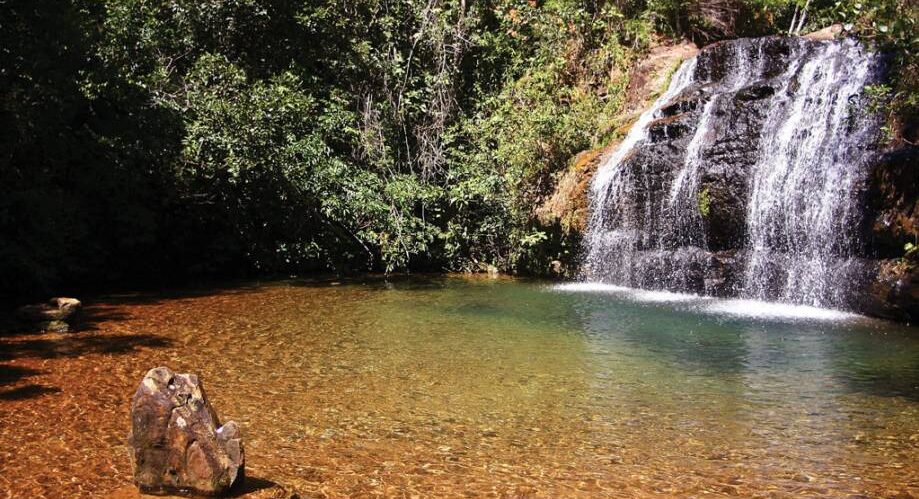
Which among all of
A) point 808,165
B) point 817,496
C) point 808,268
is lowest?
point 817,496

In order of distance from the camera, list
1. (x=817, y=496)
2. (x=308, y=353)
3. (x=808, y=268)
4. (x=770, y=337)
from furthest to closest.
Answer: (x=808, y=268), (x=770, y=337), (x=308, y=353), (x=817, y=496)

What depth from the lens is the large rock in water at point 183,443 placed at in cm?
438

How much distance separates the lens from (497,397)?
671 cm

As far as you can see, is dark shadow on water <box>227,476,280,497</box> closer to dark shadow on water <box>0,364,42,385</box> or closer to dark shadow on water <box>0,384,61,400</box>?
dark shadow on water <box>0,384,61,400</box>

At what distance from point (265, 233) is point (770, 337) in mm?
9637

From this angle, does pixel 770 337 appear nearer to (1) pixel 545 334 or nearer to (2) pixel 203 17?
(1) pixel 545 334

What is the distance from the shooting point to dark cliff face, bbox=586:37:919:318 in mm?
10852

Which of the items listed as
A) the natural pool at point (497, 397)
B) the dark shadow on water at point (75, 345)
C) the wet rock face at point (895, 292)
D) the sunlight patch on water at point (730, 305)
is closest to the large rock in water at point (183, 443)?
the natural pool at point (497, 397)

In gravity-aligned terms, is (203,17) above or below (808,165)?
above

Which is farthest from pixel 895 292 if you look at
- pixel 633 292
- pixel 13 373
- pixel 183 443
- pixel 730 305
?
pixel 13 373

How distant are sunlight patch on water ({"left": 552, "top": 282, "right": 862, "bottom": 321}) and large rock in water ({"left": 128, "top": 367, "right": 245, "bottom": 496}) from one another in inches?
311

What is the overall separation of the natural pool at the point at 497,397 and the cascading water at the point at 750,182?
1068 mm

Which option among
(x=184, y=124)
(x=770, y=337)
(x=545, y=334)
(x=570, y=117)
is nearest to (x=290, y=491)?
(x=545, y=334)

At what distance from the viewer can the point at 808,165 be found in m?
11.8
